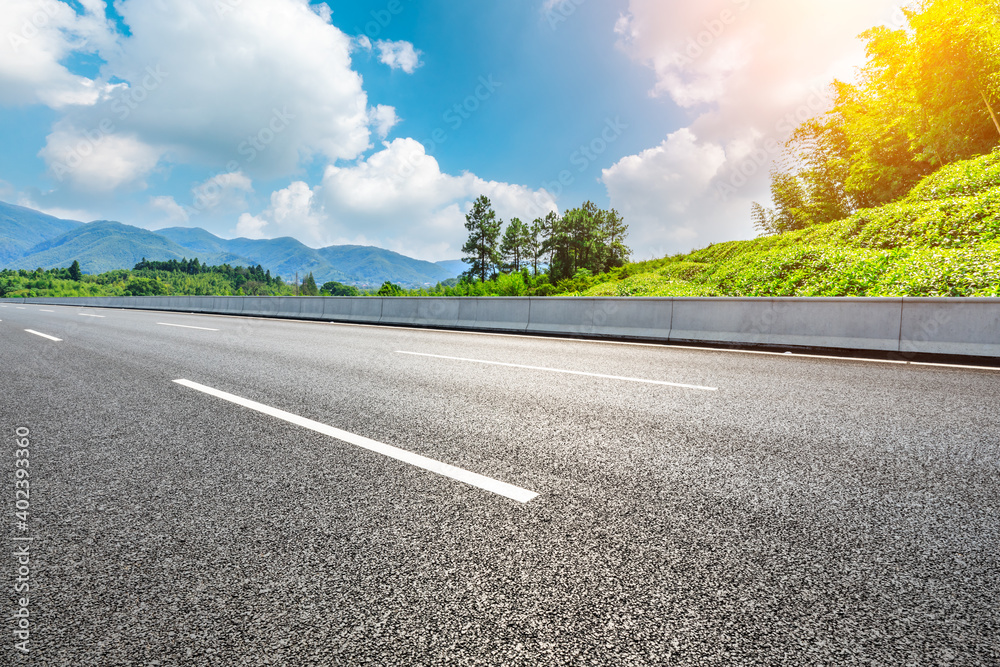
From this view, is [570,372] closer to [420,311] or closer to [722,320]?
[722,320]

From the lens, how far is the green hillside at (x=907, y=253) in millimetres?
11094

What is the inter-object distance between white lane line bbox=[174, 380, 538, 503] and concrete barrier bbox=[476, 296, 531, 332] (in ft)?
29.9

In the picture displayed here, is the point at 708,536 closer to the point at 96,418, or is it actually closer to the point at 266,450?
the point at 266,450

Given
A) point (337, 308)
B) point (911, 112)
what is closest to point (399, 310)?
point (337, 308)

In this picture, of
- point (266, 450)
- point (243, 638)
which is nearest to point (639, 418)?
point (266, 450)

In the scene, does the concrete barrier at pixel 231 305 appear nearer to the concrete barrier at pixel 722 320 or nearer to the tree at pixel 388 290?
the concrete barrier at pixel 722 320

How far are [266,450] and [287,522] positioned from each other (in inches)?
50.8

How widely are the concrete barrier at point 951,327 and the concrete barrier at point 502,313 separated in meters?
8.02

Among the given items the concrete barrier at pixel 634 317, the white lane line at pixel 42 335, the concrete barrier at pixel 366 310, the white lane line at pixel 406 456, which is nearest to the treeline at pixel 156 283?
the concrete barrier at pixel 366 310

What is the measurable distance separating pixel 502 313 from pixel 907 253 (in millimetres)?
11512

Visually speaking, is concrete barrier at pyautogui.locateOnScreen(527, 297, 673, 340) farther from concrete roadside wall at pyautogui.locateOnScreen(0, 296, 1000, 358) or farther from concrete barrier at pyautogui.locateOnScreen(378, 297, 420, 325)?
concrete barrier at pyautogui.locateOnScreen(378, 297, 420, 325)

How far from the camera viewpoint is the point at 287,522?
96.9 inches

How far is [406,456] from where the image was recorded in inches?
133

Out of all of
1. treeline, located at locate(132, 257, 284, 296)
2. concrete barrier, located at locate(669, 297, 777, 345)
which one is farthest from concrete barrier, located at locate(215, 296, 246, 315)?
treeline, located at locate(132, 257, 284, 296)
